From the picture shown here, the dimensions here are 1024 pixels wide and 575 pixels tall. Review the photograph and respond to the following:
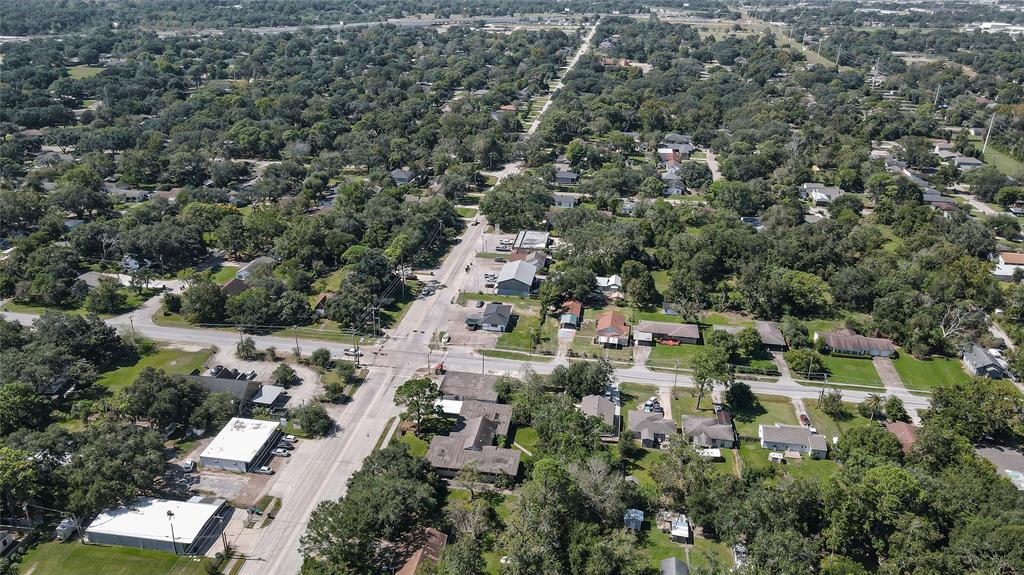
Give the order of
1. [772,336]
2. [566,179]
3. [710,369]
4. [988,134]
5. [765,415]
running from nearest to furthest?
[710,369] < [765,415] < [772,336] < [566,179] < [988,134]

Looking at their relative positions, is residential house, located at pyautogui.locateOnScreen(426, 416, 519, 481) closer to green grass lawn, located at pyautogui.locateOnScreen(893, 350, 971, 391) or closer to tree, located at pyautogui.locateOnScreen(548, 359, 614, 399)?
tree, located at pyautogui.locateOnScreen(548, 359, 614, 399)

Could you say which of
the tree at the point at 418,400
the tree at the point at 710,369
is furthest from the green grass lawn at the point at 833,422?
the tree at the point at 418,400

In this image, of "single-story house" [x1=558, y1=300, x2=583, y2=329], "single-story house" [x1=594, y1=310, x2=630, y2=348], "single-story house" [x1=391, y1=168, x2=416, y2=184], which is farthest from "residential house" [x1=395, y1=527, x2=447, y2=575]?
"single-story house" [x1=391, y1=168, x2=416, y2=184]

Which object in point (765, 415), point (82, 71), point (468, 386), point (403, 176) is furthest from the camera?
point (82, 71)

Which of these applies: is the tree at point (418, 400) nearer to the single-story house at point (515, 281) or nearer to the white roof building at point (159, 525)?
the white roof building at point (159, 525)

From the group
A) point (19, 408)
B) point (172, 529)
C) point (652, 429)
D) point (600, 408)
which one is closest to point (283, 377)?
point (172, 529)

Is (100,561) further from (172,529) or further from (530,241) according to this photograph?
(530,241)

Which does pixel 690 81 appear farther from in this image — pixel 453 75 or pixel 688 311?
pixel 688 311
